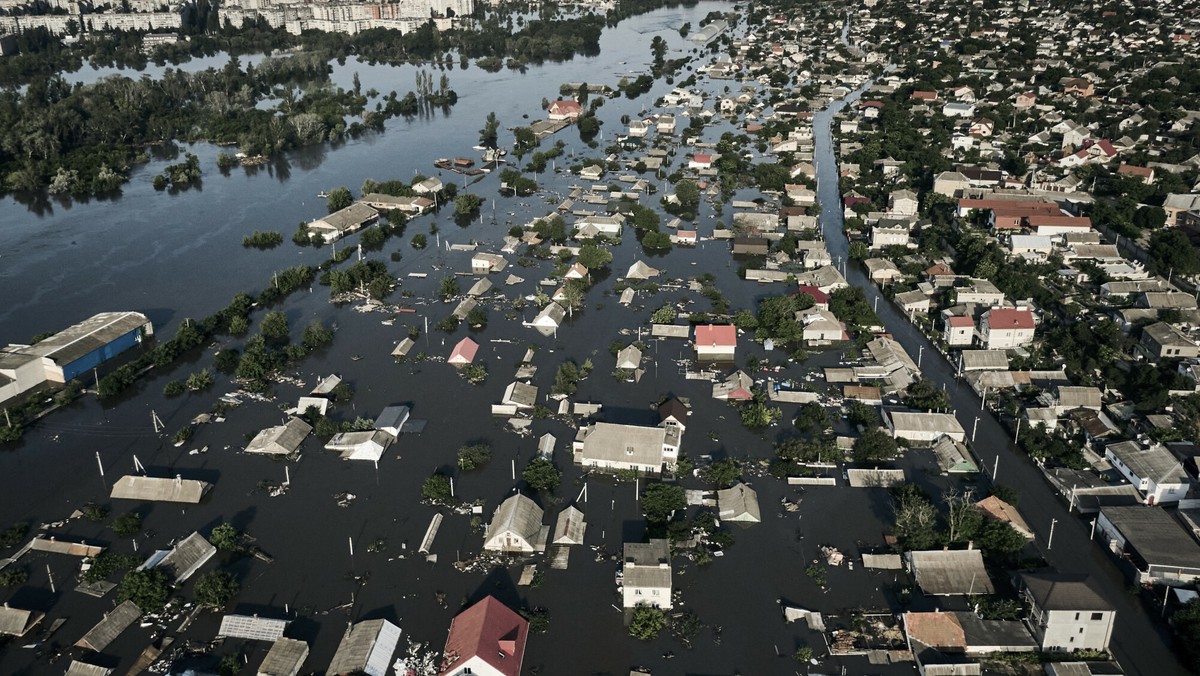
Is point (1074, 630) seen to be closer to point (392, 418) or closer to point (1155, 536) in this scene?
point (1155, 536)

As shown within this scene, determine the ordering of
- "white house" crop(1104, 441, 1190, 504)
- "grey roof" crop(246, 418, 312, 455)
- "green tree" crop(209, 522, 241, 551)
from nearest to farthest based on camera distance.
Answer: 1. "green tree" crop(209, 522, 241, 551)
2. "white house" crop(1104, 441, 1190, 504)
3. "grey roof" crop(246, 418, 312, 455)

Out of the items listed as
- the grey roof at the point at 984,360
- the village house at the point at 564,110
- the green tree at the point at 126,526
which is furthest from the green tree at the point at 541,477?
the village house at the point at 564,110

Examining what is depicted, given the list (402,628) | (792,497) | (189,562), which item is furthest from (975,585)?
(189,562)

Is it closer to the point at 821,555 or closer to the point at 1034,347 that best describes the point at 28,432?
the point at 821,555

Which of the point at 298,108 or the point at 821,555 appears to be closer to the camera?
the point at 821,555

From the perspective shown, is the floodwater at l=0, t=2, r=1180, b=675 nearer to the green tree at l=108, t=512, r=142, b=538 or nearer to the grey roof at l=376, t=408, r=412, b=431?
the green tree at l=108, t=512, r=142, b=538

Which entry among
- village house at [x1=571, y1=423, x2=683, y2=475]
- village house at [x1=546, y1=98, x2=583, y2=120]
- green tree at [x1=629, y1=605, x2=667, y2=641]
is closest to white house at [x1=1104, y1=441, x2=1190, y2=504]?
village house at [x1=571, y1=423, x2=683, y2=475]
